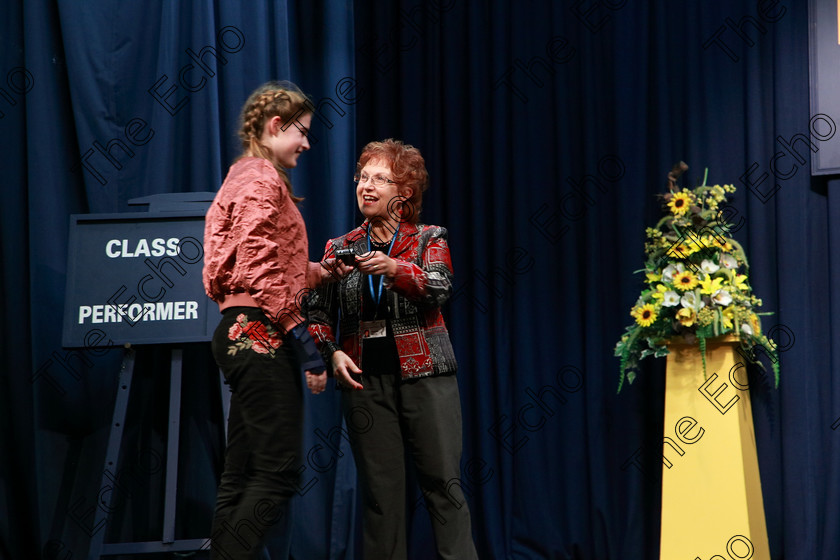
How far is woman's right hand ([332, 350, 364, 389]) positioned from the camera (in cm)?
212

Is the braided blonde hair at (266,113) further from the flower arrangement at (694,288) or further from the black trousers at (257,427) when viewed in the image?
the flower arrangement at (694,288)

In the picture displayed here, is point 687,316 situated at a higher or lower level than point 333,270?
lower

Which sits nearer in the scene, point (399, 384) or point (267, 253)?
point (267, 253)

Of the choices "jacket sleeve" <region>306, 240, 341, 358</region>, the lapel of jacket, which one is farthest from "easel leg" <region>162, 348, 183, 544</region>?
the lapel of jacket

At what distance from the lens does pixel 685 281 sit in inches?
113

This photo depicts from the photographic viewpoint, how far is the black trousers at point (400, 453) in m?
2.13

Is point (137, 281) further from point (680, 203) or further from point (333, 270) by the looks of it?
point (680, 203)

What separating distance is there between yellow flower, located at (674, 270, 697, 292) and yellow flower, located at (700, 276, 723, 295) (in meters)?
0.03

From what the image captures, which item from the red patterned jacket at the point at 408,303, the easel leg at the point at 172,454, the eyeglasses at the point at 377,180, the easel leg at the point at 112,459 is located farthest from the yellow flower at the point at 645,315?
the easel leg at the point at 112,459

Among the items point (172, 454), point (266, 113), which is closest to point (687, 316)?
point (266, 113)

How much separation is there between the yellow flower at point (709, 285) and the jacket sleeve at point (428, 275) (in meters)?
1.03

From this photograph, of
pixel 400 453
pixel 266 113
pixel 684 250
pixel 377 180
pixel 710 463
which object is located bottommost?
pixel 710 463

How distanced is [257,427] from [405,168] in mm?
822

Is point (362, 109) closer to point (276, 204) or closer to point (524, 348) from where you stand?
point (524, 348)
